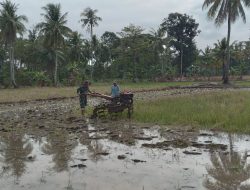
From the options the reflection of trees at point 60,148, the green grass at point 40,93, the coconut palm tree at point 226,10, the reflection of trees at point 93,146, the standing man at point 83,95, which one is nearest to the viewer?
the reflection of trees at point 60,148

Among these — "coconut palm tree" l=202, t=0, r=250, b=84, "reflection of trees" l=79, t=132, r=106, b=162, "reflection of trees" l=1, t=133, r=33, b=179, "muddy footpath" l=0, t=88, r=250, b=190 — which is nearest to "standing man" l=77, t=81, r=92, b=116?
"muddy footpath" l=0, t=88, r=250, b=190

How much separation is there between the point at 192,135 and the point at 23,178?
5.74 m

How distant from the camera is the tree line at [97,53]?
5438 centimetres

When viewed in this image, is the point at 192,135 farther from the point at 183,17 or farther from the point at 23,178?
the point at 183,17

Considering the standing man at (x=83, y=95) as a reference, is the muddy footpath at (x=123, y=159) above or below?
below

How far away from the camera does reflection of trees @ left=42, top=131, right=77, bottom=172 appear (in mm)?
8719

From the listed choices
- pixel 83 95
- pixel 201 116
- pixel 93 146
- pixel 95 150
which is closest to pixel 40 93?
pixel 83 95

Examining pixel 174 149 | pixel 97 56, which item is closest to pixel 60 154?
pixel 174 149

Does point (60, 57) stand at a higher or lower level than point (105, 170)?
higher

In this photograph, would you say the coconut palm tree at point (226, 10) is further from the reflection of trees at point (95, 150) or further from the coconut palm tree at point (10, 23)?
the reflection of trees at point (95, 150)

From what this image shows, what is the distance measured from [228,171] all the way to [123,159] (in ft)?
7.78

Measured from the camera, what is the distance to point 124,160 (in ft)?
29.2

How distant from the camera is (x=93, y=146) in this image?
10.7m

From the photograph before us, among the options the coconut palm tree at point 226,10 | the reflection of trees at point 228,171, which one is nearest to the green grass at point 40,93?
the coconut palm tree at point 226,10
